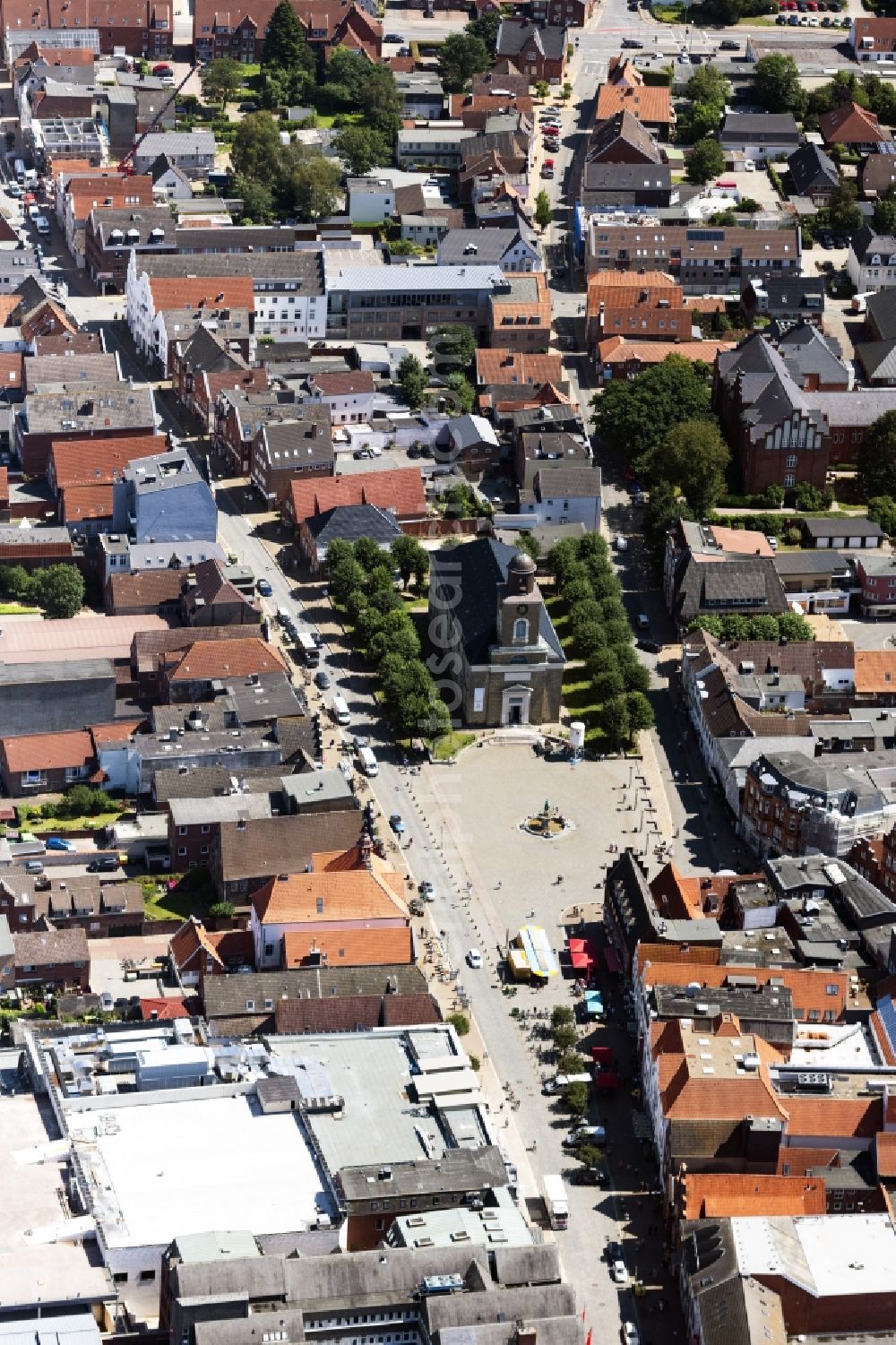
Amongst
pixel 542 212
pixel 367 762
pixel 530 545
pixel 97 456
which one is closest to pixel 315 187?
pixel 542 212

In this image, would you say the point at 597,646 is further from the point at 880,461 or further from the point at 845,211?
the point at 845,211

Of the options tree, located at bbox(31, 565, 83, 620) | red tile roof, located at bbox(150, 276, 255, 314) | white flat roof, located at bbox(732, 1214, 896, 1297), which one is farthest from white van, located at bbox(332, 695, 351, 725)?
red tile roof, located at bbox(150, 276, 255, 314)

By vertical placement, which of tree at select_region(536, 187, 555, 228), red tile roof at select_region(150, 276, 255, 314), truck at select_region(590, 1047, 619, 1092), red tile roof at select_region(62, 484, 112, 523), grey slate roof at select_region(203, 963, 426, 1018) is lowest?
truck at select_region(590, 1047, 619, 1092)

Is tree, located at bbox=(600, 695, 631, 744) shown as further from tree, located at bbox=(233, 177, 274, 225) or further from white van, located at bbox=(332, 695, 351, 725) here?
tree, located at bbox=(233, 177, 274, 225)

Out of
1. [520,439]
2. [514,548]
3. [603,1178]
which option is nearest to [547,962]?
[603,1178]

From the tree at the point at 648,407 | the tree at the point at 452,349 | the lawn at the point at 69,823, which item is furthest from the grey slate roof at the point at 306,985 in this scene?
the tree at the point at 452,349
